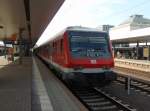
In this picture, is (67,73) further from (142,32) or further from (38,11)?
(142,32)

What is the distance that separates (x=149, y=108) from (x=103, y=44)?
13.8 feet

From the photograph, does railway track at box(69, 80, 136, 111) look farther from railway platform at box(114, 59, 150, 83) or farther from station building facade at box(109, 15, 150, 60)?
station building facade at box(109, 15, 150, 60)

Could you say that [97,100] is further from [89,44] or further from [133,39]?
[133,39]

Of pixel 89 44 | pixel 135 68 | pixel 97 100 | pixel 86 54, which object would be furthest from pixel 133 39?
pixel 97 100

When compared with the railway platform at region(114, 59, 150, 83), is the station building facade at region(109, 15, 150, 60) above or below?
above

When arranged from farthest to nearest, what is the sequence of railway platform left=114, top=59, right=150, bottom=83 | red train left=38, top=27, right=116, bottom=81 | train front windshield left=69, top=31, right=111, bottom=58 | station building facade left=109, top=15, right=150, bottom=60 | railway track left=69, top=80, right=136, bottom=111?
station building facade left=109, top=15, right=150, bottom=60
railway platform left=114, top=59, right=150, bottom=83
train front windshield left=69, top=31, right=111, bottom=58
red train left=38, top=27, right=116, bottom=81
railway track left=69, top=80, right=136, bottom=111

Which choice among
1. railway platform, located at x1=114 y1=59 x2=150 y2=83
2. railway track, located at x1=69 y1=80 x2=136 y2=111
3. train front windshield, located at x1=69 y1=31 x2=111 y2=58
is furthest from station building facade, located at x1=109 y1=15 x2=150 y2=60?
railway track, located at x1=69 y1=80 x2=136 y2=111

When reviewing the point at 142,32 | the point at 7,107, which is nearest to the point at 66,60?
the point at 7,107

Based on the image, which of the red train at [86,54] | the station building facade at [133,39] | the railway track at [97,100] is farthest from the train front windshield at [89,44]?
the station building facade at [133,39]

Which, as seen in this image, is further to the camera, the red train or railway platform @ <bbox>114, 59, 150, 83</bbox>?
railway platform @ <bbox>114, 59, 150, 83</bbox>

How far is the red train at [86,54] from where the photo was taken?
535 inches

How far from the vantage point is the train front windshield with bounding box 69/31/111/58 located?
45.9 feet

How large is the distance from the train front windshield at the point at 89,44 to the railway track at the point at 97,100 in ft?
5.27

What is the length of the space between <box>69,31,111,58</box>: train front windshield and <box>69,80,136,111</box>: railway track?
1608mm
